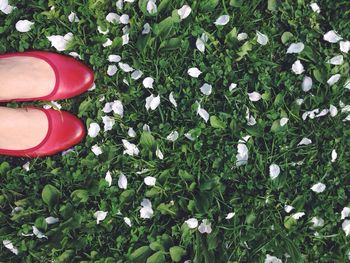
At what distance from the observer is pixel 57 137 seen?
5.97 ft

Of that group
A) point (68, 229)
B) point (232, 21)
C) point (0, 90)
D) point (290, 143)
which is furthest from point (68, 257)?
point (232, 21)

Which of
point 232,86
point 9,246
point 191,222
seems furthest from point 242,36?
point 9,246

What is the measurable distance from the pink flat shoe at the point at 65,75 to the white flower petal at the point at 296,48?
66 cm

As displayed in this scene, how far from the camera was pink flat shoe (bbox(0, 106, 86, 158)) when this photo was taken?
71.5 inches

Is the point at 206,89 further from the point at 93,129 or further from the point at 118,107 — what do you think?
the point at 93,129

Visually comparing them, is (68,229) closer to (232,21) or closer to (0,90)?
(0,90)

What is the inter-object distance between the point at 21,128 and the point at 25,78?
16 cm

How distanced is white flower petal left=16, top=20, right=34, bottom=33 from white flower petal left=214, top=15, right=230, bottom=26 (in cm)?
62

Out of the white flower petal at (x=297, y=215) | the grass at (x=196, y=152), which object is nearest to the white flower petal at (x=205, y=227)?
the grass at (x=196, y=152)

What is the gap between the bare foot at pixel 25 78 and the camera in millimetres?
1755

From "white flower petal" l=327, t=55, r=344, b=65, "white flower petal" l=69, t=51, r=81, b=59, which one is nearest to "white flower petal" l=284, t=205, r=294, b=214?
"white flower petal" l=327, t=55, r=344, b=65

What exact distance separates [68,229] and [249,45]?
0.84 meters

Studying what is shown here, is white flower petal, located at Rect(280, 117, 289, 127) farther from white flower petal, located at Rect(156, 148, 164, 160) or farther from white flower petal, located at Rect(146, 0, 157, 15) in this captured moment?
white flower petal, located at Rect(146, 0, 157, 15)

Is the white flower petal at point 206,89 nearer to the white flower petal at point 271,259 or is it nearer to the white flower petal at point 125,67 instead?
the white flower petal at point 125,67
